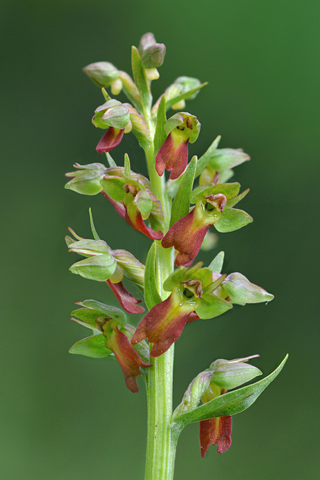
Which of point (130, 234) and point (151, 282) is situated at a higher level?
point (151, 282)

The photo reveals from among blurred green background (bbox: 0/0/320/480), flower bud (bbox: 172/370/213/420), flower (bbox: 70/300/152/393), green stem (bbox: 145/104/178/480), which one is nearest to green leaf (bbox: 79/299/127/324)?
flower (bbox: 70/300/152/393)

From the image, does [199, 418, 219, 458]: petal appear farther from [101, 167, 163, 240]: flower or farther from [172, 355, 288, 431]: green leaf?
[101, 167, 163, 240]: flower

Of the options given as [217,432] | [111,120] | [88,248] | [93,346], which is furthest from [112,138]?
[217,432]

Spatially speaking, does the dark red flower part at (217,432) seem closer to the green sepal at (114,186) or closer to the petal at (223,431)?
the petal at (223,431)

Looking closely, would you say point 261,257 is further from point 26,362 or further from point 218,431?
point 218,431

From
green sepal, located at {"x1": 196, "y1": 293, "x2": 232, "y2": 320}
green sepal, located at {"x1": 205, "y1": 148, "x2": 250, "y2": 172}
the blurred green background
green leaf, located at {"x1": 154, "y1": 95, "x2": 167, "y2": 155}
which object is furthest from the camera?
the blurred green background

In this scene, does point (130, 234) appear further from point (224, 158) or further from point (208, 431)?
point (208, 431)
